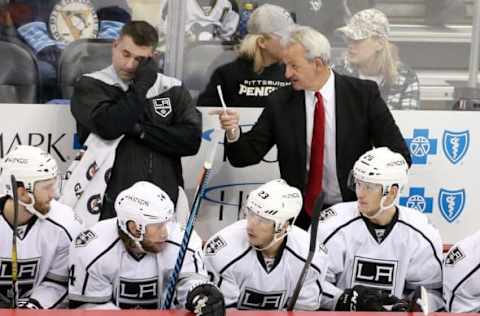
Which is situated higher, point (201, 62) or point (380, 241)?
point (201, 62)

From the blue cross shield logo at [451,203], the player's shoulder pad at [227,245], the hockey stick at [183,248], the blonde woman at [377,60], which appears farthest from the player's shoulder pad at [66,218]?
the blue cross shield logo at [451,203]

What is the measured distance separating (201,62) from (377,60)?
828 millimetres

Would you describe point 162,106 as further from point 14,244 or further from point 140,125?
point 14,244

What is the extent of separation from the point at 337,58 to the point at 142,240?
177 centimetres

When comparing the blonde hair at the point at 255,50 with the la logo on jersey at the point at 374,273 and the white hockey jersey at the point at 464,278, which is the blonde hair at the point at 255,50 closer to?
the la logo on jersey at the point at 374,273

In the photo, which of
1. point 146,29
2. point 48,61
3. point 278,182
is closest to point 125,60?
point 146,29

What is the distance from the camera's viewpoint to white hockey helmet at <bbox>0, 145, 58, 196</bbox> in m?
5.39

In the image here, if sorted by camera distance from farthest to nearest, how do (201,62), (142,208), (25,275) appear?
(201,62) < (25,275) < (142,208)

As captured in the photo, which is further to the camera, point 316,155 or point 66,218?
point 316,155

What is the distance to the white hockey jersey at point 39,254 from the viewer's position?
5383mm

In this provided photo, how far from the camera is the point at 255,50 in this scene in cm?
632

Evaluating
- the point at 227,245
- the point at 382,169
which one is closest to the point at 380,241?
the point at 382,169

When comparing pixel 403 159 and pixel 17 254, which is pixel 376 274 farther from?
pixel 17 254

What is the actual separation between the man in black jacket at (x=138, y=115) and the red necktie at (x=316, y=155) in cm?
51
